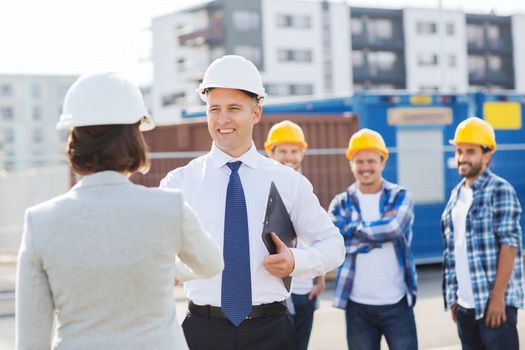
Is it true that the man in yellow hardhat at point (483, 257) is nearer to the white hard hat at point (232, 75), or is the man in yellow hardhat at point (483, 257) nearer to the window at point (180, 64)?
the white hard hat at point (232, 75)

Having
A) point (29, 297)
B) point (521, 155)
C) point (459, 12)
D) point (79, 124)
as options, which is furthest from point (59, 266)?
point (459, 12)

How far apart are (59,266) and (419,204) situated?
10.4 m

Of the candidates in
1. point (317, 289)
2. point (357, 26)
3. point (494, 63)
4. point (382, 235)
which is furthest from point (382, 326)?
point (494, 63)

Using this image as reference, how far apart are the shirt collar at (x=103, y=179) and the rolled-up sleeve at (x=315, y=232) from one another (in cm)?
112

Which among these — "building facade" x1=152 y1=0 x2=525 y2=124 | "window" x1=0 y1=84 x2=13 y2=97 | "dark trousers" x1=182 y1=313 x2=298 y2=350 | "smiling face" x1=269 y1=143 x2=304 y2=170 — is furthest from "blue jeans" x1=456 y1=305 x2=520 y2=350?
"window" x1=0 y1=84 x2=13 y2=97

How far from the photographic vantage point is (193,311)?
345 centimetres

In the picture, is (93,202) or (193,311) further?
(193,311)

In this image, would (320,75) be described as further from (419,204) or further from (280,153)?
(280,153)

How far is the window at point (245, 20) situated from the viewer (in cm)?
6750

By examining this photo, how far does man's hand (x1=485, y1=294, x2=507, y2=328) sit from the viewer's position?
15.5 feet

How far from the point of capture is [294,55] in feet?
225

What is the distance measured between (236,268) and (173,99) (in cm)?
6870

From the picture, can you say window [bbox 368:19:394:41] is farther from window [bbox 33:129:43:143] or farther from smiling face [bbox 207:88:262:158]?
smiling face [bbox 207:88:262:158]

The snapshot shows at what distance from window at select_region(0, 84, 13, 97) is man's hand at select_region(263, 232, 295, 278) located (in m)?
98.4
